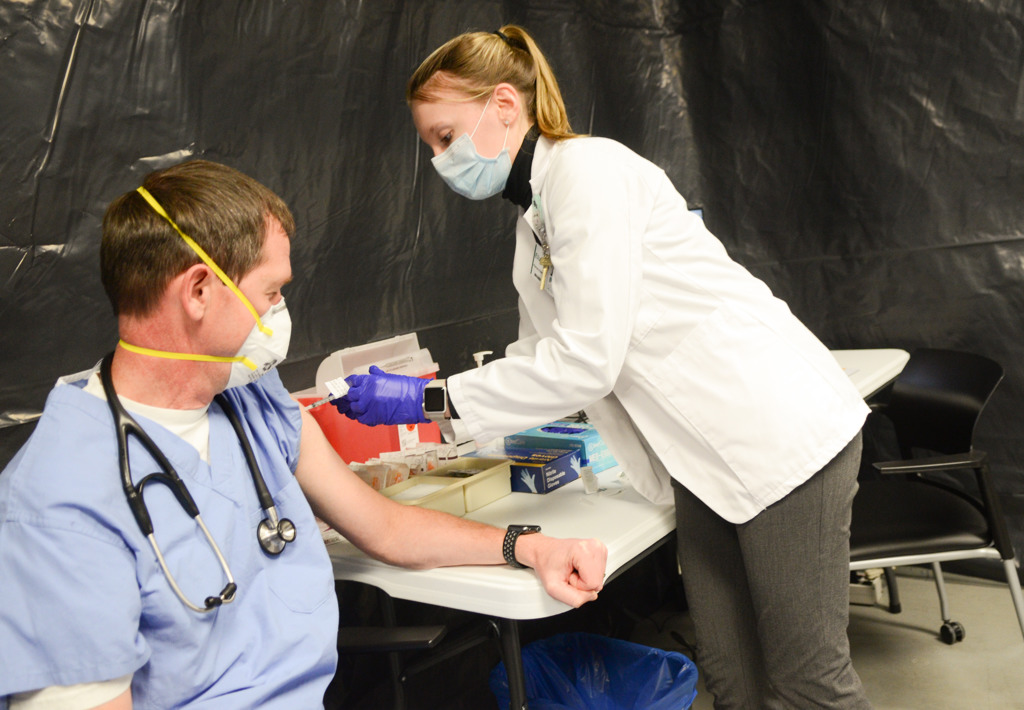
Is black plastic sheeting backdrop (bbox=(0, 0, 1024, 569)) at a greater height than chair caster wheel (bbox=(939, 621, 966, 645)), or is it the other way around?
black plastic sheeting backdrop (bbox=(0, 0, 1024, 569))

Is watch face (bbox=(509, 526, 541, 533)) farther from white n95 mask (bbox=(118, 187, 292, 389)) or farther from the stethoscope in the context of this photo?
white n95 mask (bbox=(118, 187, 292, 389))

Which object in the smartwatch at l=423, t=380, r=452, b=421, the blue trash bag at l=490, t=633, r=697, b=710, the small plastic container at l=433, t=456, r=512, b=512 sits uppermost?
the smartwatch at l=423, t=380, r=452, b=421

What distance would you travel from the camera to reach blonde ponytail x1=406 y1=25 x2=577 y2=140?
1.51 meters

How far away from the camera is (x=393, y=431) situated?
199 centimetres

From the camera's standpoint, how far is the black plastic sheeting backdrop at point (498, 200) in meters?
1.56

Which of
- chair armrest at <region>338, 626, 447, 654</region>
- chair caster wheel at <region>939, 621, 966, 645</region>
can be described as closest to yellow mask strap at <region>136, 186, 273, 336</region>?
chair armrest at <region>338, 626, 447, 654</region>

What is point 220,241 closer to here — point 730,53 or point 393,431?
point 393,431

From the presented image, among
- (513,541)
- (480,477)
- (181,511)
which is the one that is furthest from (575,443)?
(181,511)

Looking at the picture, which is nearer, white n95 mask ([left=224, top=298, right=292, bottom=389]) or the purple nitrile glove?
white n95 mask ([left=224, top=298, right=292, bottom=389])

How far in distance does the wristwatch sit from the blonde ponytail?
2.30 ft

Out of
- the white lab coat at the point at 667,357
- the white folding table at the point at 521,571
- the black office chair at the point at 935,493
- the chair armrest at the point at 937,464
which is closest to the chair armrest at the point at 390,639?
the white folding table at the point at 521,571

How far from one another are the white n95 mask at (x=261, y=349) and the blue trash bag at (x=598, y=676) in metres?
0.92

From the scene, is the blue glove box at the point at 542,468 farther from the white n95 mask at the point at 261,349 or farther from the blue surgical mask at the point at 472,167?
the white n95 mask at the point at 261,349

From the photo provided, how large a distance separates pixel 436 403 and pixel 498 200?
4.07 feet
